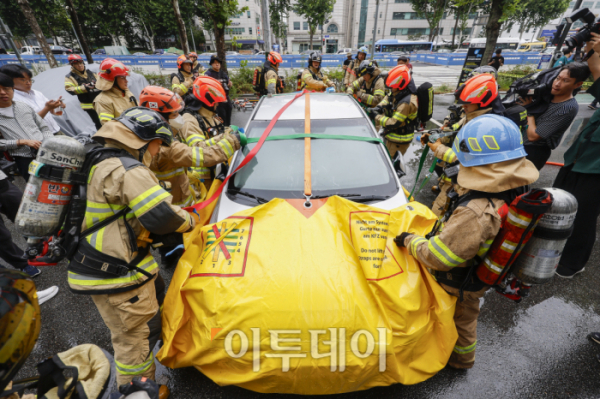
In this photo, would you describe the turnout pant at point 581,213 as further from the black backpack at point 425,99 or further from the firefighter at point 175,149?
the firefighter at point 175,149

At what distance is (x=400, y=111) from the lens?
13.6 ft

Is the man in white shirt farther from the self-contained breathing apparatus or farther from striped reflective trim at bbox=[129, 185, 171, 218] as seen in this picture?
the self-contained breathing apparatus

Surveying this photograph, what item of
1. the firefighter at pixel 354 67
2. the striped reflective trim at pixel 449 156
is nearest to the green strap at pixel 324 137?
the striped reflective trim at pixel 449 156

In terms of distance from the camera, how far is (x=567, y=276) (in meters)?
3.02

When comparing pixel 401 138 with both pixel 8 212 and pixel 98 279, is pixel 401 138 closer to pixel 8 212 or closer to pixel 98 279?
pixel 98 279

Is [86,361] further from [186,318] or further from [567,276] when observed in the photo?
[567,276]

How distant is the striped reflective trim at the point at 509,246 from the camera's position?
146cm

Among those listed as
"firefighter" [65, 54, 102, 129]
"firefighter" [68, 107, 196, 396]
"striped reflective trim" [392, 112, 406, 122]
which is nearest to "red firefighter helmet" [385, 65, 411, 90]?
"striped reflective trim" [392, 112, 406, 122]

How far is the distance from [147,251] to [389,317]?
5.27ft

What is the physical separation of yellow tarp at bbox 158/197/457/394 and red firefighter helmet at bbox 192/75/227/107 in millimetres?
1847

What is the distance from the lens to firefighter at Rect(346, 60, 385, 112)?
5895 millimetres

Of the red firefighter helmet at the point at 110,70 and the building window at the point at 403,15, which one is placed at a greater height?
the building window at the point at 403,15

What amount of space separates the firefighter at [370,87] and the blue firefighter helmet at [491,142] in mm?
4713

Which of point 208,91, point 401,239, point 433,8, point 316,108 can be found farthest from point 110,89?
point 433,8
